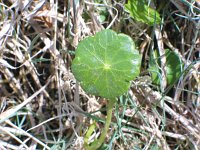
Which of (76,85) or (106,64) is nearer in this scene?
(106,64)

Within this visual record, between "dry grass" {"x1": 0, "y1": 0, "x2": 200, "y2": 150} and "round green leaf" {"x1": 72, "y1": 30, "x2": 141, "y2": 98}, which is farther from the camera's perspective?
"dry grass" {"x1": 0, "y1": 0, "x2": 200, "y2": 150}

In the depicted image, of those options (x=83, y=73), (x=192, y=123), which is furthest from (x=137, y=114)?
(x=83, y=73)

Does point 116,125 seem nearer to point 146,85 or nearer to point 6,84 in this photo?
point 146,85

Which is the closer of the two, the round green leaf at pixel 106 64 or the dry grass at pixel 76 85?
the round green leaf at pixel 106 64
